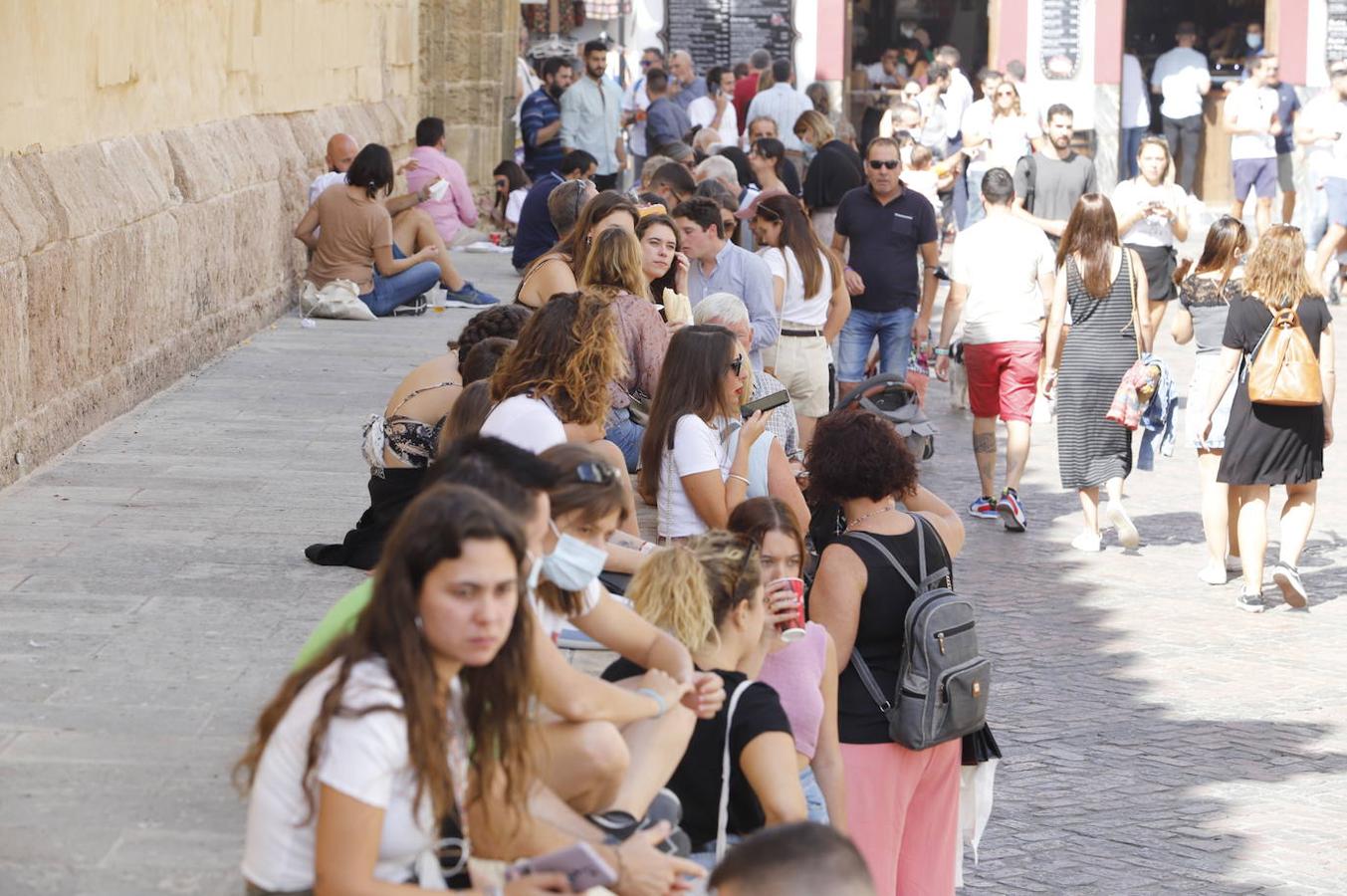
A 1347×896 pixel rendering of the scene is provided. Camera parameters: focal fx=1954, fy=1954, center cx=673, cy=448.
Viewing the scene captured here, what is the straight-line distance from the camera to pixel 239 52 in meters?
10.7

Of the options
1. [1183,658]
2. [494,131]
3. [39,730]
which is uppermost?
[494,131]

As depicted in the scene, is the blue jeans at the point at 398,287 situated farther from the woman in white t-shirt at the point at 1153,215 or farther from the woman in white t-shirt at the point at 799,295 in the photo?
the woman in white t-shirt at the point at 1153,215

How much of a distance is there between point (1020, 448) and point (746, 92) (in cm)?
1109

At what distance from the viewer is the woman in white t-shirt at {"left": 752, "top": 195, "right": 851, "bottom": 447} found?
30.1ft

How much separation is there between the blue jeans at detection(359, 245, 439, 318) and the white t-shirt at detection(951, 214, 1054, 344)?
3728mm

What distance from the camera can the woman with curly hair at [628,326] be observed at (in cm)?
712

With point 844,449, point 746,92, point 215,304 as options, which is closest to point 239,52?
point 215,304

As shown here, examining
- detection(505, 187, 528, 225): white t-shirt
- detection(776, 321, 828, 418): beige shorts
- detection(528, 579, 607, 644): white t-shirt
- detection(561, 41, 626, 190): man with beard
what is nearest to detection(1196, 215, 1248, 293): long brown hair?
detection(776, 321, 828, 418): beige shorts

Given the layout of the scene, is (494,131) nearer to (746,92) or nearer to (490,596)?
Answer: (746,92)

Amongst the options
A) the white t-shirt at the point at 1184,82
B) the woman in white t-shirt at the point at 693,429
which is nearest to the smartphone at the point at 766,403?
the woman in white t-shirt at the point at 693,429

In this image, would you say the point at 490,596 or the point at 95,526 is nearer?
the point at 490,596

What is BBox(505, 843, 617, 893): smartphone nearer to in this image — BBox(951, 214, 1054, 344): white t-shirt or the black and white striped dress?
the black and white striped dress

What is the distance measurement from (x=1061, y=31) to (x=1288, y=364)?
15.8 meters

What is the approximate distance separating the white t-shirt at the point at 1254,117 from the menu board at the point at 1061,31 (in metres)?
3.74
